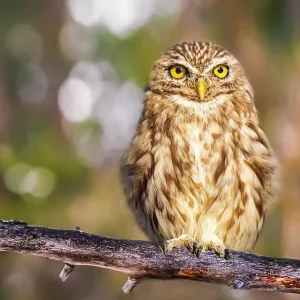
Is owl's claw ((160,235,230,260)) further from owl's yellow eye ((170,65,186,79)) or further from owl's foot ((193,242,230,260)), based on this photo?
owl's yellow eye ((170,65,186,79))

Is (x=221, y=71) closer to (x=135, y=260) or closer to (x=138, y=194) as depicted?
(x=138, y=194)

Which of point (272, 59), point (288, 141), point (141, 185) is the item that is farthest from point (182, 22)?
point (141, 185)

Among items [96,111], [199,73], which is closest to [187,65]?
[199,73]

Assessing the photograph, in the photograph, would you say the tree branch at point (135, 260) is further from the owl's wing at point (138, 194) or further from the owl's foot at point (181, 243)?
the owl's wing at point (138, 194)


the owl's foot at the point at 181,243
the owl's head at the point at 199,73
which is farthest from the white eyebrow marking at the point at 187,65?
the owl's foot at the point at 181,243

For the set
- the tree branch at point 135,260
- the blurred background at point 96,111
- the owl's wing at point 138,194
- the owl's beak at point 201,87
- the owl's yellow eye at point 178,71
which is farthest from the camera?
the blurred background at point 96,111

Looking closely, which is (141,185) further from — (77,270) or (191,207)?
(77,270)
